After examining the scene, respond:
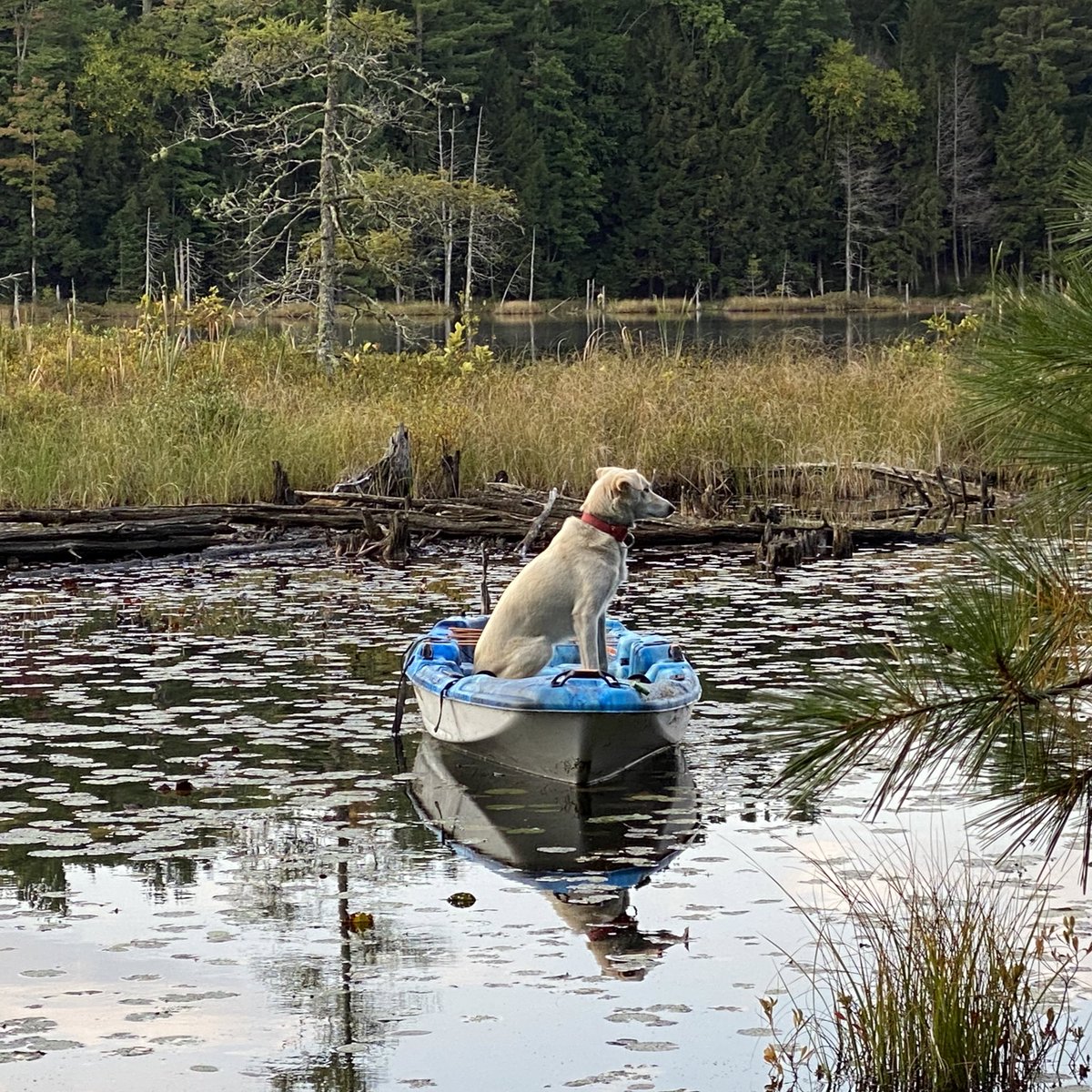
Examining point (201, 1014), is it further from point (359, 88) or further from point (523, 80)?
point (523, 80)

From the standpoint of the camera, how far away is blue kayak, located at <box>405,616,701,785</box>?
8.31 metres

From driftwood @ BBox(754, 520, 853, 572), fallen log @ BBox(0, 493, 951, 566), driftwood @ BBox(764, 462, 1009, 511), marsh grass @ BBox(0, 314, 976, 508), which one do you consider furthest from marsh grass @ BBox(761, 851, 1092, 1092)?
driftwood @ BBox(764, 462, 1009, 511)

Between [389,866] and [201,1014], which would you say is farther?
[389,866]

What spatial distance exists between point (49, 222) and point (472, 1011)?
66.8 meters

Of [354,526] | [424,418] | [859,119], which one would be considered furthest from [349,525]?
[859,119]

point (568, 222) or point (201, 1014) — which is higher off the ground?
point (568, 222)

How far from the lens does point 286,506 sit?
16609mm

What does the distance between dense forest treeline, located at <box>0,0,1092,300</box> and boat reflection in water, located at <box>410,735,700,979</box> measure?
2418 inches

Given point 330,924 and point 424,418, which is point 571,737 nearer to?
point 330,924

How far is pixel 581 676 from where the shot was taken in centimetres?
847

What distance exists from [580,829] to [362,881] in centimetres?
114

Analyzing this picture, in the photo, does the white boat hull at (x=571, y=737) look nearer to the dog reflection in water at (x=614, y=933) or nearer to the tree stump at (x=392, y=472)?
the dog reflection in water at (x=614, y=933)

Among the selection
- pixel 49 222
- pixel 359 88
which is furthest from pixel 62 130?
pixel 359 88

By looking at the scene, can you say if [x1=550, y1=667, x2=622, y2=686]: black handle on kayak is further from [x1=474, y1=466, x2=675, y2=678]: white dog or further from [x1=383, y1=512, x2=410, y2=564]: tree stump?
[x1=383, y1=512, x2=410, y2=564]: tree stump
